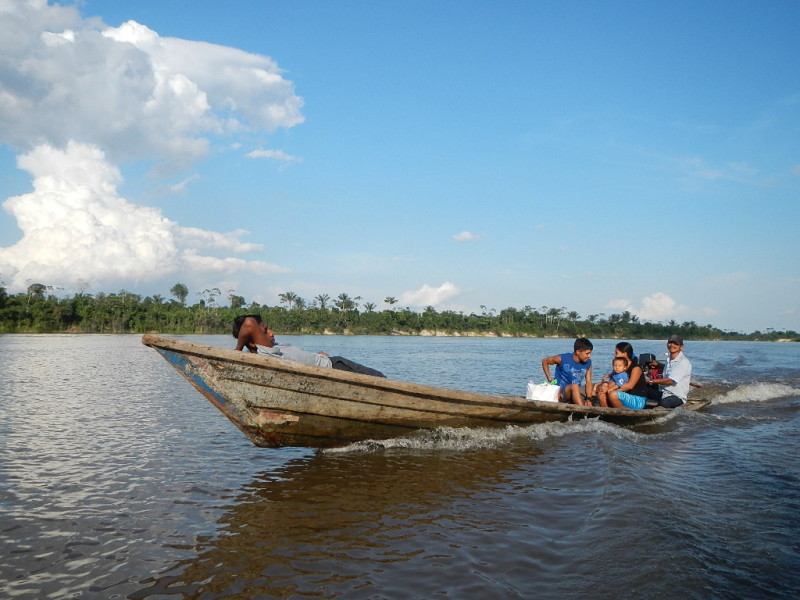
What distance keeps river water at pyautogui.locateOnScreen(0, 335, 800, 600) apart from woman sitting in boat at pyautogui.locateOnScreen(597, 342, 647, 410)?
541 millimetres

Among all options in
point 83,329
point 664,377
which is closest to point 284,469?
point 664,377

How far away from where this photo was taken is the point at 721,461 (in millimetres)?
6188

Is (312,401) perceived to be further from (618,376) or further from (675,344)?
(675,344)

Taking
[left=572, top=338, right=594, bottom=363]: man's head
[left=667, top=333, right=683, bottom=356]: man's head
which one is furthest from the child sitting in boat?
[left=667, top=333, right=683, bottom=356]: man's head

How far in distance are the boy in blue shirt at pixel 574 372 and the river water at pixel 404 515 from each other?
542 millimetres

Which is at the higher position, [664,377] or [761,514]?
[664,377]

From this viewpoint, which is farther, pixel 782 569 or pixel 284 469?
pixel 284 469

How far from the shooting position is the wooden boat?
505cm

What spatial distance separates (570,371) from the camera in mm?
8125

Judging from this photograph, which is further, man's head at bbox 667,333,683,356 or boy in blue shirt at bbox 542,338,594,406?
man's head at bbox 667,333,683,356

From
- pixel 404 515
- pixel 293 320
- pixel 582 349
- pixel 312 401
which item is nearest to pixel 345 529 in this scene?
pixel 404 515

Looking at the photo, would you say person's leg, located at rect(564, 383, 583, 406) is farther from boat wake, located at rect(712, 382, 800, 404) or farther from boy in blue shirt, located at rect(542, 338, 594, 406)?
boat wake, located at rect(712, 382, 800, 404)

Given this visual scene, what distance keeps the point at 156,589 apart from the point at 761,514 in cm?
433

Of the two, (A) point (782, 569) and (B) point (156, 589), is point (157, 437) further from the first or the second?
(A) point (782, 569)
